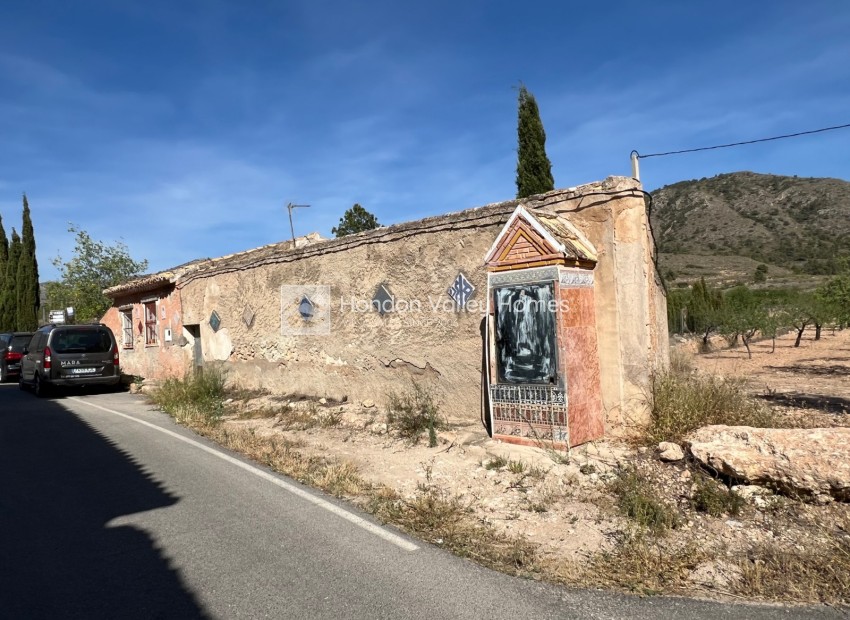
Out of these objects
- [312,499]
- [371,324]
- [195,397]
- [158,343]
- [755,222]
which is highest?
[755,222]

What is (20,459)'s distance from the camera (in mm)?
7406

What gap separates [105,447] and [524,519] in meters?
5.91

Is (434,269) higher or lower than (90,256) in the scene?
lower

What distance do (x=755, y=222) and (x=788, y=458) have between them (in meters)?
61.1

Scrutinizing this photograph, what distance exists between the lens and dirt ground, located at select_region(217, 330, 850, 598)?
4.28 m

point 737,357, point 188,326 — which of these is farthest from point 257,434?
point 737,357

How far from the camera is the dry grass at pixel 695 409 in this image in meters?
6.25

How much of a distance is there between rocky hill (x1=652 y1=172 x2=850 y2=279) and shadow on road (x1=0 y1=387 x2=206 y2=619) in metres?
46.7

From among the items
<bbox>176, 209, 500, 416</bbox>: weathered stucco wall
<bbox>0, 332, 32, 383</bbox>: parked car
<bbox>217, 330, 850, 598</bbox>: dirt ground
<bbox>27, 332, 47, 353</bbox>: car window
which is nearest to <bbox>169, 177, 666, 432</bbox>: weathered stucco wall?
<bbox>176, 209, 500, 416</bbox>: weathered stucco wall

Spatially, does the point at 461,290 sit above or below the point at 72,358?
above

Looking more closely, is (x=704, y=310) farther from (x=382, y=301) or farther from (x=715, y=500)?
(x=715, y=500)

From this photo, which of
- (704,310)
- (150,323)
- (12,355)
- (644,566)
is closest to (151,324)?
(150,323)

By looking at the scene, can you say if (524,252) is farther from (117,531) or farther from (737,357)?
(737,357)

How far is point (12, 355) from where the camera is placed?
65.3 ft
